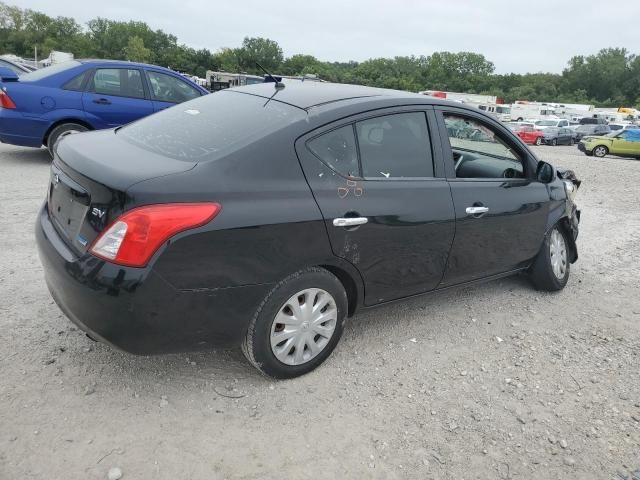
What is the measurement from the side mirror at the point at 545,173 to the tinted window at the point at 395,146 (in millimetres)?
1291

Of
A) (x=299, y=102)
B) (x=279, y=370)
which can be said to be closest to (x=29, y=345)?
(x=279, y=370)

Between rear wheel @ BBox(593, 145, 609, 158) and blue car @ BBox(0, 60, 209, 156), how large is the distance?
20.7m

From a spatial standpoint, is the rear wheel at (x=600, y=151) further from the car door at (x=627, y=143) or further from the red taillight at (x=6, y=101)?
the red taillight at (x=6, y=101)

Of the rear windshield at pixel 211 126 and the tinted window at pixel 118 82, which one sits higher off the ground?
the tinted window at pixel 118 82

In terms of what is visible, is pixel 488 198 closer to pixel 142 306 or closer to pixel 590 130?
pixel 142 306

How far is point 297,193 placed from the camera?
278 cm

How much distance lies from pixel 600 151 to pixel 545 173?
22025mm

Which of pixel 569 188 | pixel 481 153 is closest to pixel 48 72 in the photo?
pixel 481 153

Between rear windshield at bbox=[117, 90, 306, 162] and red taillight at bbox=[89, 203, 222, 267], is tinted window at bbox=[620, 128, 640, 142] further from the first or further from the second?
red taillight at bbox=[89, 203, 222, 267]

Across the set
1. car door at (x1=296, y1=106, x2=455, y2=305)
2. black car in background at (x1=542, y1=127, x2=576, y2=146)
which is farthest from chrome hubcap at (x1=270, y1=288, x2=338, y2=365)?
black car in background at (x1=542, y1=127, x2=576, y2=146)

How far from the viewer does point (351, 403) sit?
9.50 ft

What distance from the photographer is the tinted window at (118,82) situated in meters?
7.90

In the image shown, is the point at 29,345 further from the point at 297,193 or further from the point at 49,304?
the point at 297,193

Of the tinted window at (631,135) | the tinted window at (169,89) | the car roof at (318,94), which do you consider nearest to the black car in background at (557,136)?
the tinted window at (631,135)
